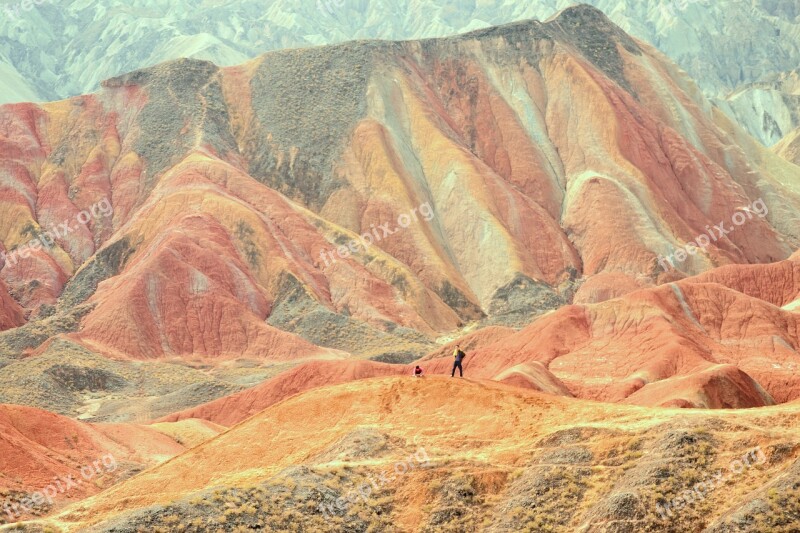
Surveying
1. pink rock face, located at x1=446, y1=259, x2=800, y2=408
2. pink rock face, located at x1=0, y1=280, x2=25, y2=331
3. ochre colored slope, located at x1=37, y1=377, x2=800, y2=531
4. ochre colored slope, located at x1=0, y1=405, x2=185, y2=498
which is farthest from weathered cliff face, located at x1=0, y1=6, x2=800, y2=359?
ochre colored slope, located at x1=37, y1=377, x2=800, y2=531

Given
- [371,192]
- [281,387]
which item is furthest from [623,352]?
[371,192]

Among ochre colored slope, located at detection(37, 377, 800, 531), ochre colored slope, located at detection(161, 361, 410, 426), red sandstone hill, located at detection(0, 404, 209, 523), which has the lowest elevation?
ochre colored slope, located at detection(161, 361, 410, 426)

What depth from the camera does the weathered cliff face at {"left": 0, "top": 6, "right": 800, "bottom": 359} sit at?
119 metres

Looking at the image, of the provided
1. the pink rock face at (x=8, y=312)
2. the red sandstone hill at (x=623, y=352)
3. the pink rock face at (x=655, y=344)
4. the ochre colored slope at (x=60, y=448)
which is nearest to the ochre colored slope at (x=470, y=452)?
the ochre colored slope at (x=60, y=448)

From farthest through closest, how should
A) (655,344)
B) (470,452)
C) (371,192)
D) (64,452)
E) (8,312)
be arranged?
(371,192)
(8,312)
(655,344)
(64,452)
(470,452)

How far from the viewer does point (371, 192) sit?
5472 inches

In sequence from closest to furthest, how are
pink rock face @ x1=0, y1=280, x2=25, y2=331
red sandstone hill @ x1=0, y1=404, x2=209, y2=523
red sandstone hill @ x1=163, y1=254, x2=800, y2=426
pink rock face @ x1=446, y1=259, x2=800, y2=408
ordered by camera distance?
1. red sandstone hill @ x1=0, y1=404, x2=209, y2=523
2. red sandstone hill @ x1=163, y1=254, x2=800, y2=426
3. pink rock face @ x1=446, y1=259, x2=800, y2=408
4. pink rock face @ x1=0, y1=280, x2=25, y2=331

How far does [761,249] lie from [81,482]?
98.2 m

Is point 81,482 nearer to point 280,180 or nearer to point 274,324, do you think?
point 274,324

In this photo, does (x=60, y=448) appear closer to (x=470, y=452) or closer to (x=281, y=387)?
(x=470, y=452)

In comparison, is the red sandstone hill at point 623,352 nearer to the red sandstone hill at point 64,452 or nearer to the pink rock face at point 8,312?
the red sandstone hill at point 64,452

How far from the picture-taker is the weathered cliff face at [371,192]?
119 m

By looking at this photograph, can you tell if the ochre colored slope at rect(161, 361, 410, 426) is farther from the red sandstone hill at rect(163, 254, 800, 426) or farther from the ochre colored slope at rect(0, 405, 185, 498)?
the ochre colored slope at rect(0, 405, 185, 498)

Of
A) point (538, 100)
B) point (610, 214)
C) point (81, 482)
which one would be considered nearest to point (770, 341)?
point (610, 214)
